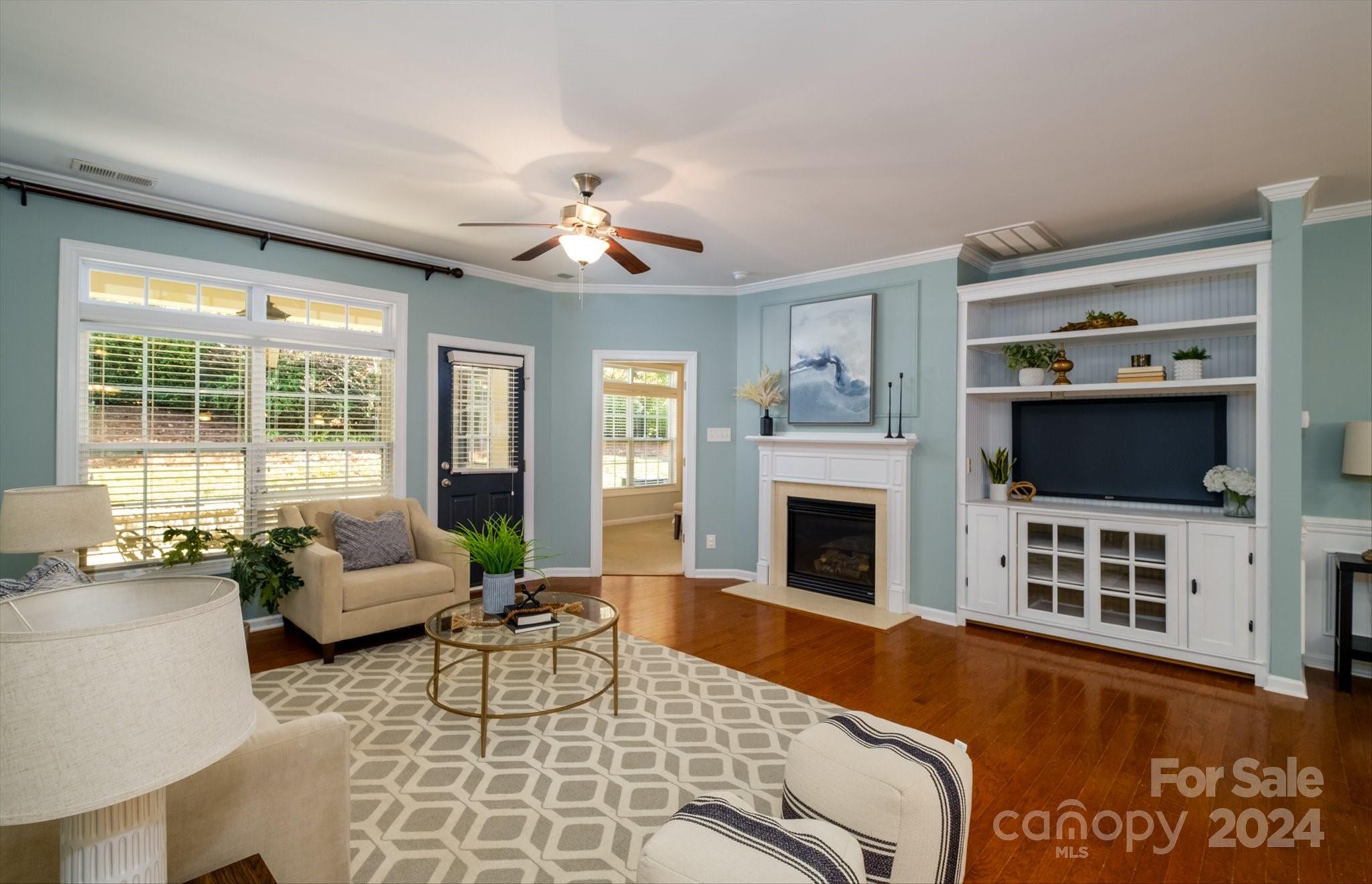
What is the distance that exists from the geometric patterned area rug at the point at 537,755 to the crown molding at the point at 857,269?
333cm

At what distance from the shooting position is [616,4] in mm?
2125

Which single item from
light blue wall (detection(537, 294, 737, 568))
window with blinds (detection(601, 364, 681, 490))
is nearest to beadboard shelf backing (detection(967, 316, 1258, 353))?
light blue wall (detection(537, 294, 737, 568))

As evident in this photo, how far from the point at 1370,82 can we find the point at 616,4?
2969 mm

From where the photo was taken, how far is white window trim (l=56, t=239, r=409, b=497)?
3.59 meters

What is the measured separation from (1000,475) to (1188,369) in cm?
131

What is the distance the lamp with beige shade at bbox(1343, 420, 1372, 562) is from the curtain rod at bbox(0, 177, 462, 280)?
597 centimetres

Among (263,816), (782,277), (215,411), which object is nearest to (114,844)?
(263,816)

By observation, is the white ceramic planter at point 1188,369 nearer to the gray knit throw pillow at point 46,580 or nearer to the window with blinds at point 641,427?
the gray knit throw pillow at point 46,580

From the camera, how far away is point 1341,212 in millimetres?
3816

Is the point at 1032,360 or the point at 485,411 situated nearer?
the point at 1032,360

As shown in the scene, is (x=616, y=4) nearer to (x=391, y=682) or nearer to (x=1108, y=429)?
(x=391, y=682)

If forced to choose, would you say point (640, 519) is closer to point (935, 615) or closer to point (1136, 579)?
point (935, 615)

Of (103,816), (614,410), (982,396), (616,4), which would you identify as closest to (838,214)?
(982,396)

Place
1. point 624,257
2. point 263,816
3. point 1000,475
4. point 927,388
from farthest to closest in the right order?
point 927,388
point 1000,475
point 624,257
point 263,816
